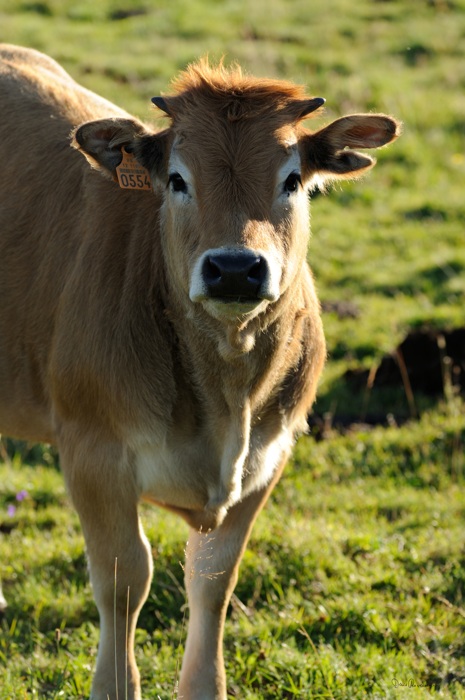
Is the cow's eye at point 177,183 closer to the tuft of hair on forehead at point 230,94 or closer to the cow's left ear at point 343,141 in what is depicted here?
the tuft of hair on forehead at point 230,94

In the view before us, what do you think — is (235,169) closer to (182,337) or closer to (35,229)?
(182,337)

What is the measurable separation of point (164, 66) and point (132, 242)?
10.7m

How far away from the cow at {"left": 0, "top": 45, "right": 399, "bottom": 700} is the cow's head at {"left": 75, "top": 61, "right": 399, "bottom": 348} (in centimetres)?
1

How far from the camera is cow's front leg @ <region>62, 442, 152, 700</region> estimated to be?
18.4ft

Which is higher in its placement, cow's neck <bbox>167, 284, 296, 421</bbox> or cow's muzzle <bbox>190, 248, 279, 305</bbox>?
cow's muzzle <bbox>190, 248, 279, 305</bbox>

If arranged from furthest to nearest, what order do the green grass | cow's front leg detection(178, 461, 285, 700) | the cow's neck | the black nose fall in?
the green grass
cow's front leg detection(178, 461, 285, 700)
the cow's neck
the black nose

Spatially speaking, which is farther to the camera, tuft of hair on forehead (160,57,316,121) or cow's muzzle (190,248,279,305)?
tuft of hair on forehead (160,57,316,121)

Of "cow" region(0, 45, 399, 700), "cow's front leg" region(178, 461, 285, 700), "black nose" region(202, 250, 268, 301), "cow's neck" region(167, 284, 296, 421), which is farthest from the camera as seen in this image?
"cow's front leg" region(178, 461, 285, 700)

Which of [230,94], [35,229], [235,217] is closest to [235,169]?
[235,217]

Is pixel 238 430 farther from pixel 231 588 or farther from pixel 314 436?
pixel 314 436

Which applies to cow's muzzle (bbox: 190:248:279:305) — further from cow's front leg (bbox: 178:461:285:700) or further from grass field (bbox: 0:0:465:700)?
grass field (bbox: 0:0:465:700)

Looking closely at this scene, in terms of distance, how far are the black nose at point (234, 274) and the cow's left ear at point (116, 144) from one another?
1057 millimetres

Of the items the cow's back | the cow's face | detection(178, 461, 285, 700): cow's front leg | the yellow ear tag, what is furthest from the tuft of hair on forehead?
detection(178, 461, 285, 700): cow's front leg

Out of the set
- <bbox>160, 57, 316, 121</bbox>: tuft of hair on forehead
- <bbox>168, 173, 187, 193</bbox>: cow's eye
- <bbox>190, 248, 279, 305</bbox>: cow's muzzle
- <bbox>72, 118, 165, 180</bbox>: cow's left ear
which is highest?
<bbox>160, 57, 316, 121</bbox>: tuft of hair on forehead
